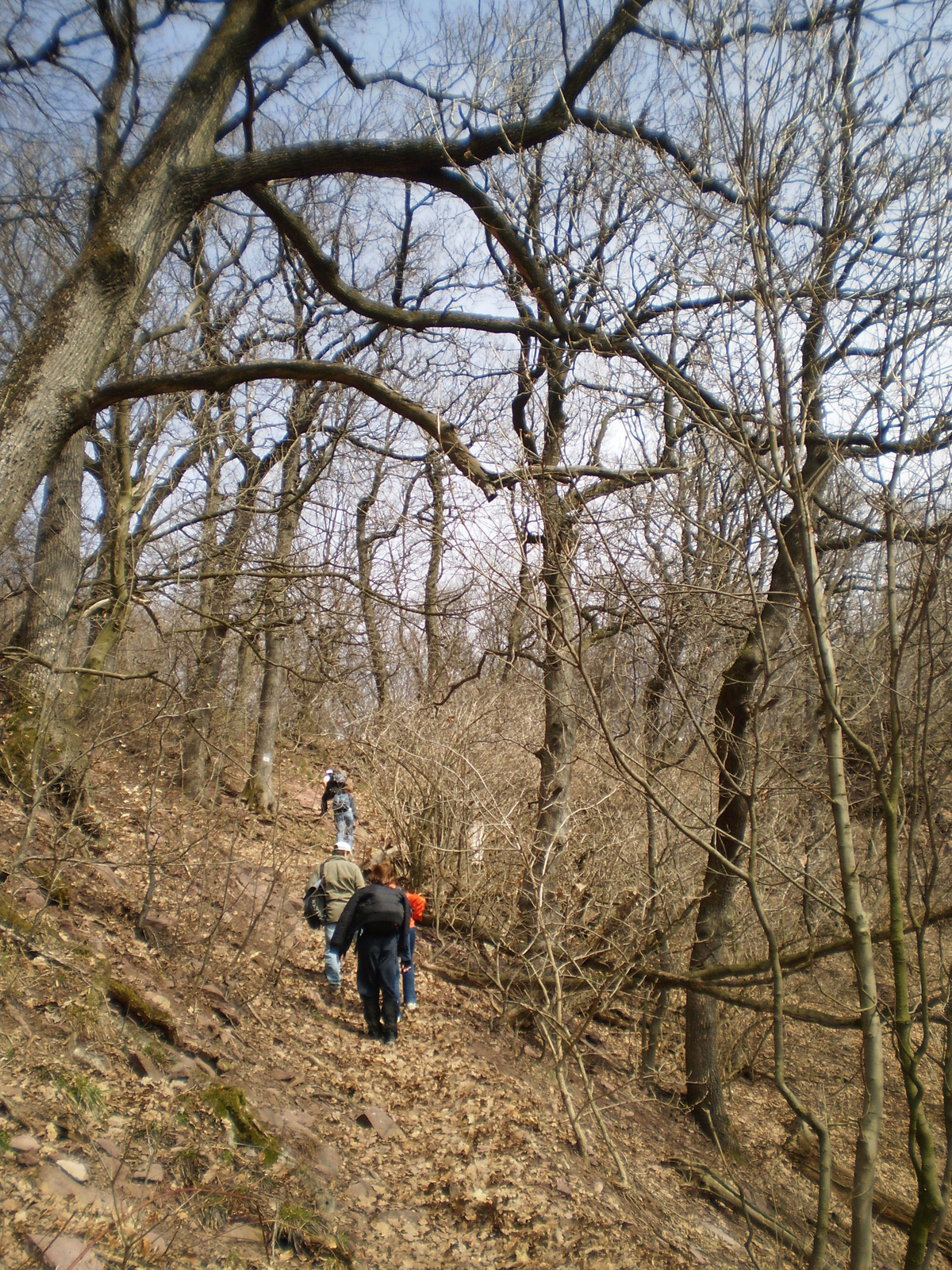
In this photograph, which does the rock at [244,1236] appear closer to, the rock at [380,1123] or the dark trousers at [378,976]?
the rock at [380,1123]

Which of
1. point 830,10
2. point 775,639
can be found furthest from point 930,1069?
point 830,10

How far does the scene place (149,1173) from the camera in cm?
316

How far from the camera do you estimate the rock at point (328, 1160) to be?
157 inches

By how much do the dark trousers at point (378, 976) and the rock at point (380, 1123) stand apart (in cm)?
118

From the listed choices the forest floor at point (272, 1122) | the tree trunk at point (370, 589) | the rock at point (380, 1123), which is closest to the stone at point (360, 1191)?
the forest floor at point (272, 1122)

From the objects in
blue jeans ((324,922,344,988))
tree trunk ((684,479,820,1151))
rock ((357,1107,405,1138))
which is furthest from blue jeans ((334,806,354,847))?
rock ((357,1107,405,1138))

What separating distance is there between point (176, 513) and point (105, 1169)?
693cm

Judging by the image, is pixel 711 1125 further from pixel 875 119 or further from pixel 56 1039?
pixel 875 119

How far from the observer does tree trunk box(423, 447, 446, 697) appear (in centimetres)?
496

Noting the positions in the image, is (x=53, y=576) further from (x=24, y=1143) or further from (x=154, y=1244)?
(x=154, y=1244)

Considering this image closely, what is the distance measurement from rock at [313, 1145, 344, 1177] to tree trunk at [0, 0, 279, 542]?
135 inches

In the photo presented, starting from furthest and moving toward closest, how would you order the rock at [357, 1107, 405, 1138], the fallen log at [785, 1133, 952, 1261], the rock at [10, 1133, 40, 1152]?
the fallen log at [785, 1133, 952, 1261]
the rock at [357, 1107, 405, 1138]
the rock at [10, 1133, 40, 1152]

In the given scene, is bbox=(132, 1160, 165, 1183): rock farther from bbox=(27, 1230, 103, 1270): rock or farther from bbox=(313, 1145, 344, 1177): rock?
bbox=(313, 1145, 344, 1177): rock

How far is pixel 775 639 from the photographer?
20.0 ft
